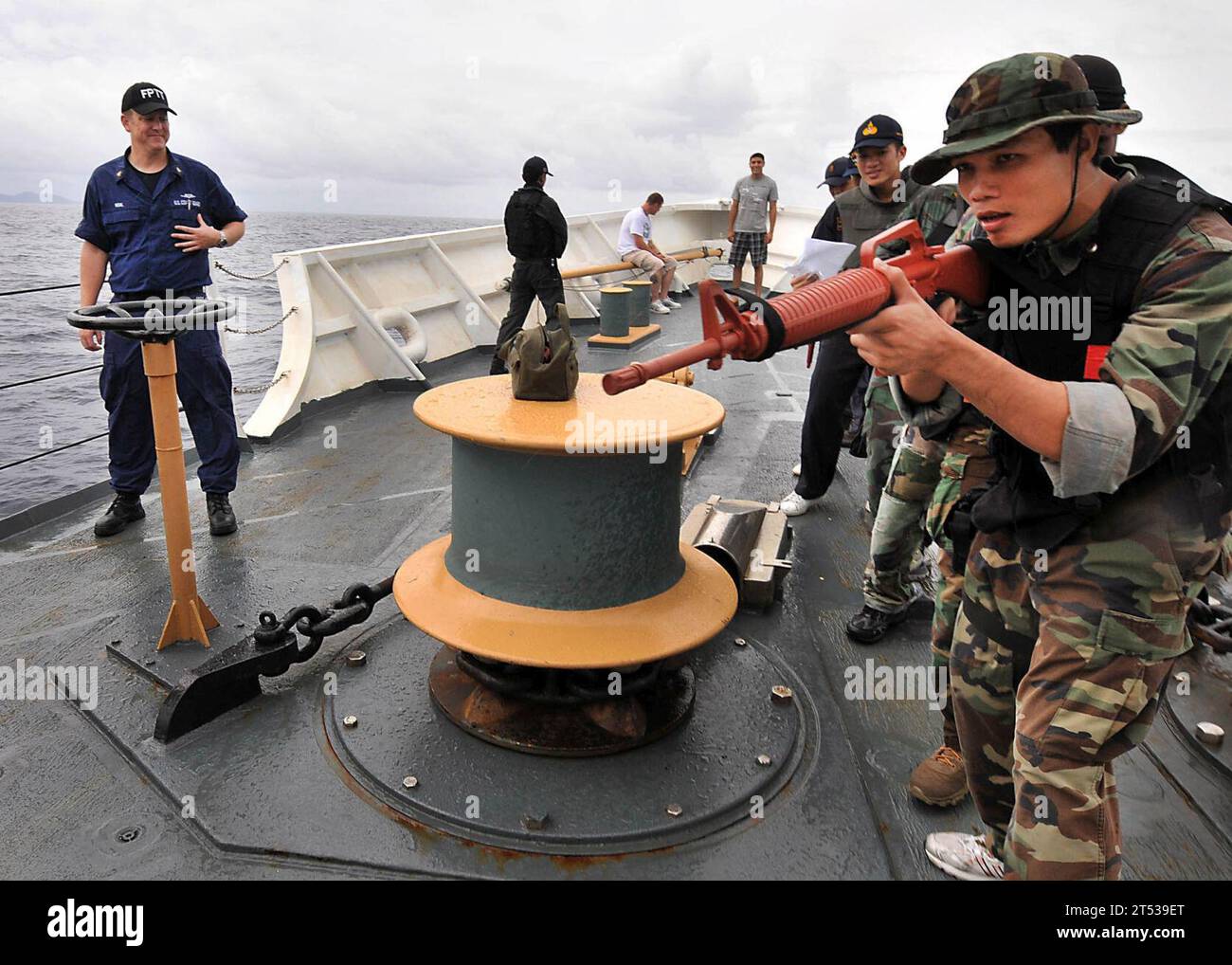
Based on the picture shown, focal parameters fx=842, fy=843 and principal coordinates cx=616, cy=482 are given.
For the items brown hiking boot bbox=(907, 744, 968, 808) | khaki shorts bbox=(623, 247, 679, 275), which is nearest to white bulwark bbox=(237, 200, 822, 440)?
khaki shorts bbox=(623, 247, 679, 275)

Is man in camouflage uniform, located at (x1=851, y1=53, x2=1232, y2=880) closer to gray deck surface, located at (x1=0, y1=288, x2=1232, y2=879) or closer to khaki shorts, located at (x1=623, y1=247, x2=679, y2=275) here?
gray deck surface, located at (x1=0, y1=288, x2=1232, y2=879)

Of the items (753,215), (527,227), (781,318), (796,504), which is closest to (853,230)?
(796,504)

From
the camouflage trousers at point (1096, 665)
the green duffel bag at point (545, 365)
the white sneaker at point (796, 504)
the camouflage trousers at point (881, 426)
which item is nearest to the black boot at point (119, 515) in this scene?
the green duffel bag at point (545, 365)

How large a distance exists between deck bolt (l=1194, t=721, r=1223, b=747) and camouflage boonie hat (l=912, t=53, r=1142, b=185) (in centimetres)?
195

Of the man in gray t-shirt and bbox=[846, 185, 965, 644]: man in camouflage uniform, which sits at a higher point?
the man in gray t-shirt

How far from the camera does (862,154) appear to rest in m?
3.73

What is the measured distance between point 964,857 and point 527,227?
19.4 feet

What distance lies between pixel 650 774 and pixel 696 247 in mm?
13512

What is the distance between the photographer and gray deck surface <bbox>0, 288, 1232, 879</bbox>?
2004 mm

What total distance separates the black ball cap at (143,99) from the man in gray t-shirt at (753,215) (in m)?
7.91

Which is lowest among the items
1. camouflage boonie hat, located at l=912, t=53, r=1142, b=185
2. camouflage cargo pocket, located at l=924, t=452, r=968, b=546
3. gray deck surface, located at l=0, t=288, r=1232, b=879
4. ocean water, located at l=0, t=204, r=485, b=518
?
ocean water, located at l=0, t=204, r=485, b=518

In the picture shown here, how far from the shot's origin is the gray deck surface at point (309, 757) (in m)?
2.00
